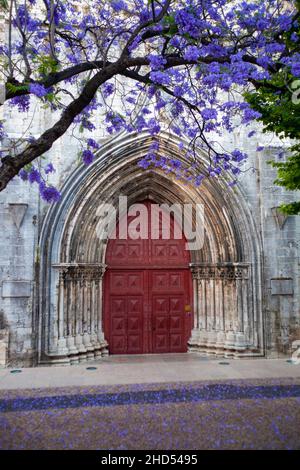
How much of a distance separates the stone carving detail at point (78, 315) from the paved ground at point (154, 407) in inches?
16.1

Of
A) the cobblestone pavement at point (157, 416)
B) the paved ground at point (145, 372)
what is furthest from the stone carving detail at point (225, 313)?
the cobblestone pavement at point (157, 416)

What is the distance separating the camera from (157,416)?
4355 mm

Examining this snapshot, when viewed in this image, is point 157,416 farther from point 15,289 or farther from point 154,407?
point 15,289

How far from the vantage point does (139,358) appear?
25.1 ft

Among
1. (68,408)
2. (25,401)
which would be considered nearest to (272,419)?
(68,408)

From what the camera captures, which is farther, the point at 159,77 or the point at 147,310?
the point at 147,310

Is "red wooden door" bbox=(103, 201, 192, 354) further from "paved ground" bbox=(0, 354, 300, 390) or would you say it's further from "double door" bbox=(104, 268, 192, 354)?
"paved ground" bbox=(0, 354, 300, 390)

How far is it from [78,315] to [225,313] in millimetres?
2989

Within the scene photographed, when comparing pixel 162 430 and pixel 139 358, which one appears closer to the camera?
pixel 162 430

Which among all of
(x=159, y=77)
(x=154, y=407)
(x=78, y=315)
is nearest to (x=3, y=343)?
(x=78, y=315)

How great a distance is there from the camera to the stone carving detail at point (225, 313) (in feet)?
24.6

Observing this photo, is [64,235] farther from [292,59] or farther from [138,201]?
[292,59]

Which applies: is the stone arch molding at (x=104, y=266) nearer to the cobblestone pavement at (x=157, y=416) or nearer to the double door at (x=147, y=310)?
the double door at (x=147, y=310)
